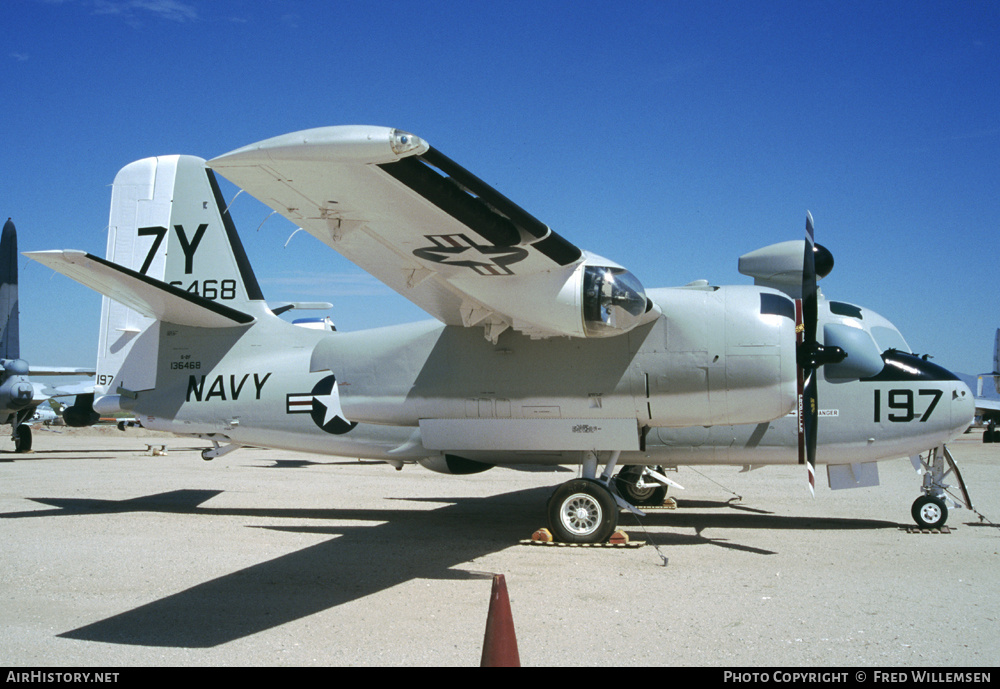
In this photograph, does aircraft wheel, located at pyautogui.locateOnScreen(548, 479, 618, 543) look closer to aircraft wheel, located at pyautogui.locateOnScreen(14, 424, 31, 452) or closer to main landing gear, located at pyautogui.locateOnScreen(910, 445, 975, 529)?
main landing gear, located at pyautogui.locateOnScreen(910, 445, 975, 529)

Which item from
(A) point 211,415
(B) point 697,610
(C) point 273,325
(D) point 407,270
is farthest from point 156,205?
(B) point 697,610

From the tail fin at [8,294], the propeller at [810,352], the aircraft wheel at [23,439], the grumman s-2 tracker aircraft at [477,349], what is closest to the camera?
the grumman s-2 tracker aircraft at [477,349]

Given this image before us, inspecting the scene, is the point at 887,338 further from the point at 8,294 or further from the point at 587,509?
the point at 8,294

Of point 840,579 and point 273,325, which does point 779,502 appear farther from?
point 273,325

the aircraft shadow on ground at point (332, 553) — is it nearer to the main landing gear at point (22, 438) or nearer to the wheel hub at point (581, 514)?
the wheel hub at point (581, 514)

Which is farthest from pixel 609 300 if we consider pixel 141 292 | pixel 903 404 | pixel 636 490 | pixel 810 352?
pixel 141 292

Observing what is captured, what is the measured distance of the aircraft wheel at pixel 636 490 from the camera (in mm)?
13219

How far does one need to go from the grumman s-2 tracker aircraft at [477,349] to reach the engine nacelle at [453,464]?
44 millimetres

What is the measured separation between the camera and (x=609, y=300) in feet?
25.7

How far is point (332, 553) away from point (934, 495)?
8.27 m

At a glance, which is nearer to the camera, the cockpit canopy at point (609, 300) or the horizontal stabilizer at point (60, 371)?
the cockpit canopy at point (609, 300)

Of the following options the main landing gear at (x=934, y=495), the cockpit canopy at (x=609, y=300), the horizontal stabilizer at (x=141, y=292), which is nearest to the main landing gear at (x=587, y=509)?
the cockpit canopy at (x=609, y=300)

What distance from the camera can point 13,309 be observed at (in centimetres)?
2498

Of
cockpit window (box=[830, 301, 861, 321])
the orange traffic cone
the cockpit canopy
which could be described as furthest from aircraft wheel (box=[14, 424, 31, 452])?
the orange traffic cone
